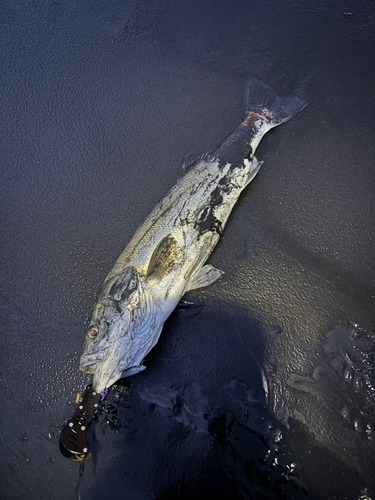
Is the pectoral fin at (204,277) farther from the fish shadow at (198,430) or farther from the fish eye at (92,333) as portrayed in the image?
the fish eye at (92,333)

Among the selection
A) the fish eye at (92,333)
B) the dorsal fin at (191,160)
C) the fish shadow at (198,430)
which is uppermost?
the dorsal fin at (191,160)

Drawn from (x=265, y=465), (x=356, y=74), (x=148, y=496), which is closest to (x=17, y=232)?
(x=148, y=496)

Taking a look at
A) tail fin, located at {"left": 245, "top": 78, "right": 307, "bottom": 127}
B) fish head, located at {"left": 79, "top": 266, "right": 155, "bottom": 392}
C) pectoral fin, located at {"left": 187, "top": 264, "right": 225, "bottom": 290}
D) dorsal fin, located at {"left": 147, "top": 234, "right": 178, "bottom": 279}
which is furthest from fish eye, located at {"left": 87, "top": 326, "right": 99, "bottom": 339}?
tail fin, located at {"left": 245, "top": 78, "right": 307, "bottom": 127}

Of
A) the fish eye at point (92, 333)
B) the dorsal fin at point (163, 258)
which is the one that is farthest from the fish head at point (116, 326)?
the dorsal fin at point (163, 258)

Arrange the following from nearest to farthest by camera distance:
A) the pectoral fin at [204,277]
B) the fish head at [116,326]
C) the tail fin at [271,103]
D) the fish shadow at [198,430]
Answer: the fish shadow at [198,430] → the fish head at [116,326] → the pectoral fin at [204,277] → the tail fin at [271,103]

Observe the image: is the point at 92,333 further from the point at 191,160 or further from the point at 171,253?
the point at 191,160

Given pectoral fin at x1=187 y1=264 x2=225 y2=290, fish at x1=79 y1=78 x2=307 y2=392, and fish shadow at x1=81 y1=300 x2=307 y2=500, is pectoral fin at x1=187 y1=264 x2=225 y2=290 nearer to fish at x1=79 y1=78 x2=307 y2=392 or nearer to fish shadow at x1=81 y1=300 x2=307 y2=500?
fish at x1=79 y1=78 x2=307 y2=392
